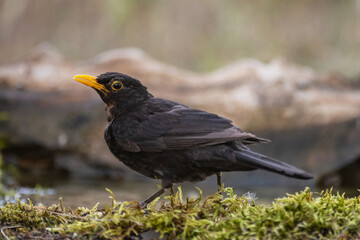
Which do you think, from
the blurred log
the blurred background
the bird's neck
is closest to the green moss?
the bird's neck

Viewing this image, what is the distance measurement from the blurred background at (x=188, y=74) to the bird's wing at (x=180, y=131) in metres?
4.21

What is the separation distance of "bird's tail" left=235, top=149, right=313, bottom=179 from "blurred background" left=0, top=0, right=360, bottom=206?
15.4 feet

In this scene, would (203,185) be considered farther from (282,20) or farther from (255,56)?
(282,20)

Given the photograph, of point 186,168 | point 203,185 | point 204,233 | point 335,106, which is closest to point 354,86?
point 335,106

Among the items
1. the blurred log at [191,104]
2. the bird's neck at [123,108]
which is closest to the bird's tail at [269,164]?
the bird's neck at [123,108]

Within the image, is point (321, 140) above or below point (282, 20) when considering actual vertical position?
below

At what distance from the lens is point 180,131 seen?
3.92 meters

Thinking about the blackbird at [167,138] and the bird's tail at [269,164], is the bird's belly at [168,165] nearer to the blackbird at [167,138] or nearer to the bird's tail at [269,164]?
the blackbird at [167,138]

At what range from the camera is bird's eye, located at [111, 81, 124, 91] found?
14.5 feet

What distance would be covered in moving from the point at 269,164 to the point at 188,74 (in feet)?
21.2

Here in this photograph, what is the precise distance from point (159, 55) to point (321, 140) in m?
3.42

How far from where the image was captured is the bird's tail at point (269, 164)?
307 centimetres

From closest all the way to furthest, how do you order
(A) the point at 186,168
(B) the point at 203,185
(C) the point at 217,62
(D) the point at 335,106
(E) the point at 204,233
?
(E) the point at 204,233
(A) the point at 186,168
(B) the point at 203,185
(D) the point at 335,106
(C) the point at 217,62

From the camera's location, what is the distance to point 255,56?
977cm
